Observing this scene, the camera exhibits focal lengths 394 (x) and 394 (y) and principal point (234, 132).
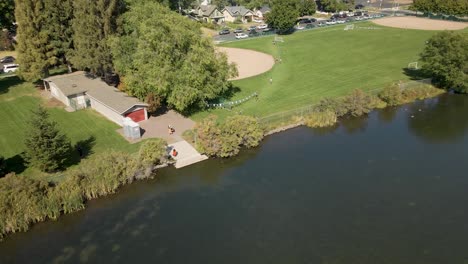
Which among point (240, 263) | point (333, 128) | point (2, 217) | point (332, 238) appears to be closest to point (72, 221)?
point (2, 217)

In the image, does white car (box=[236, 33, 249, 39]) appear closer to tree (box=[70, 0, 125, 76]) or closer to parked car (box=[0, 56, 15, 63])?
tree (box=[70, 0, 125, 76])

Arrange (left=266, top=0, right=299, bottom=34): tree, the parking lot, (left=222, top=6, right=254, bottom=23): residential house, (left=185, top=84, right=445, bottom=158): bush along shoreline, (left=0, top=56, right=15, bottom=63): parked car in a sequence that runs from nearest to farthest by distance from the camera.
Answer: (left=185, top=84, right=445, bottom=158): bush along shoreline
(left=0, top=56, right=15, bottom=63): parked car
(left=266, top=0, right=299, bottom=34): tree
the parking lot
(left=222, top=6, right=254, bottom=23): residential house

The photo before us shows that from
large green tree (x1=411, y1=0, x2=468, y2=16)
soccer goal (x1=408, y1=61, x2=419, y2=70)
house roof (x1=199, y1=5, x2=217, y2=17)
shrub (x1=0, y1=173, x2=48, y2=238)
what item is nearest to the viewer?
shrub (x1=0, y1=173, x2=48, y2=238)

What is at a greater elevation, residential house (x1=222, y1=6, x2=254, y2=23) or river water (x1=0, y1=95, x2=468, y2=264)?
residential house (x1=222, y1=6, x2=254, y2=23)

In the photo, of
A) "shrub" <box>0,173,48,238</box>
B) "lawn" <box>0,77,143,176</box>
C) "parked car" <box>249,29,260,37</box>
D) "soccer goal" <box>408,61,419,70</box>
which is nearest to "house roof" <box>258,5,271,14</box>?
"parked car" <box>249,29,260,37</box>

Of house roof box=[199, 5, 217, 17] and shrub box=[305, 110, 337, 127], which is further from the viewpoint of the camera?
house roof box=[199, 5, 217, 17]

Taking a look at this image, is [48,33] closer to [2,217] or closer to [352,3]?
[2,217]
